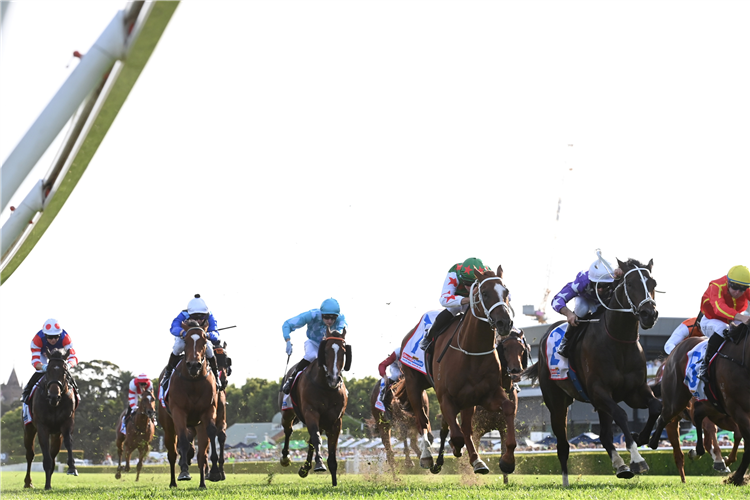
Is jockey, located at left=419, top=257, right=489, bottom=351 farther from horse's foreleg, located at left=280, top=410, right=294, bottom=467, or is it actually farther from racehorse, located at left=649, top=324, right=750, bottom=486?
horse's foreleg, located at left=280, top=410, right=294, bottom=467

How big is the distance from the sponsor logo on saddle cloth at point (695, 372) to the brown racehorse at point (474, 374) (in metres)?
2.93

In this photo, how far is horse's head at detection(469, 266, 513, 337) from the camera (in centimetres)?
872

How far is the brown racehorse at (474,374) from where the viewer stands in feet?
30.3

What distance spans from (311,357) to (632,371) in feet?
19.6

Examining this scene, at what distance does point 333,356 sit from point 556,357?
3.48 m

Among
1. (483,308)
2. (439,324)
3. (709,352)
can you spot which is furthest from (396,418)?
(483,308)

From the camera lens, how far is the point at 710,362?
10484 millimetres

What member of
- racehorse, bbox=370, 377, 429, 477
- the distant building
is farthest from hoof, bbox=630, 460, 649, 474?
the distant building

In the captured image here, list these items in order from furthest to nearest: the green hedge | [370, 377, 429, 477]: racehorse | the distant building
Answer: the distant building < the green hedge < [370, 377, 429, 477]: racehorse

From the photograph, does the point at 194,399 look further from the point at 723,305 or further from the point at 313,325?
the point at 723,305

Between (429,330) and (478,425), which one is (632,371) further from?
(478,425)

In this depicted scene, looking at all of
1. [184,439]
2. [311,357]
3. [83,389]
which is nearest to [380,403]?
[311,357]

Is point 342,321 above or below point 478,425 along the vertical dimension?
above

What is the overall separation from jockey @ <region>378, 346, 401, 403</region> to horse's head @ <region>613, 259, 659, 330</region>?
522 centimetres
